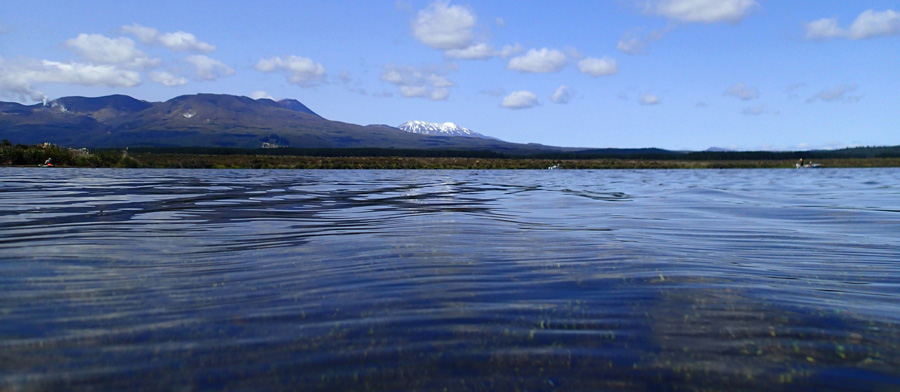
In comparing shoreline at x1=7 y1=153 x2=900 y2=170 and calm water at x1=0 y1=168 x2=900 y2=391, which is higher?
calm water at x1=0 y1=168 x2=900 y2=391

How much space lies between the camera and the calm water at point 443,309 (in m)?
4.23

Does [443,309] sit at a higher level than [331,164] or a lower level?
higher

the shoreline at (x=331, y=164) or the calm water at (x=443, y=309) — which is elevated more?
the calm water at (x=443, y=309)

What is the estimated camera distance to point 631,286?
7094mm

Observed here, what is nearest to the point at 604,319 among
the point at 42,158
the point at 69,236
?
the point at 69,236

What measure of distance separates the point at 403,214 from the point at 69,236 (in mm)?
8557

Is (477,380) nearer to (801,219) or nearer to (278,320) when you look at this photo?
(278,320)

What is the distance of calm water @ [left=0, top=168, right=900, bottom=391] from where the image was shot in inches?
167

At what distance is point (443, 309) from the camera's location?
19.6 ft

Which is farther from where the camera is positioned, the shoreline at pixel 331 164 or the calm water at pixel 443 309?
the shoreline at pixel 331 164

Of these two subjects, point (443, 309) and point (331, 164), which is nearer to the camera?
point (443, 309)

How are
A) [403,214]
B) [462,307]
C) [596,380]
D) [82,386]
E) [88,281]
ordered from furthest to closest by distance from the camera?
[403,214] < [88,281] < [462,307] < [596,380] < [82,386]

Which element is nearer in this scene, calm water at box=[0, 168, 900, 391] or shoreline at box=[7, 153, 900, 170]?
calm water at box=[0, 168, 900, 391]

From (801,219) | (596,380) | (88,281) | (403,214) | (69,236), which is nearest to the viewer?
(596,380)
